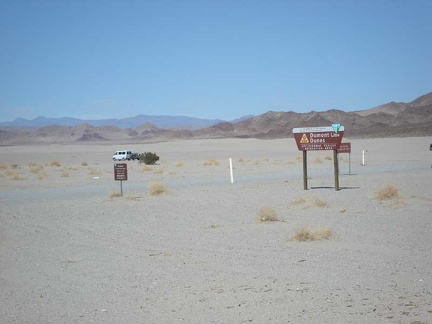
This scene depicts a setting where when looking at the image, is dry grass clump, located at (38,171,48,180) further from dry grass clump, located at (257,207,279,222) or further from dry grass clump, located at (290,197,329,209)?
dry grass clump, located at (257,207,279,222)

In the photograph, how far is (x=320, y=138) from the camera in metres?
23.6

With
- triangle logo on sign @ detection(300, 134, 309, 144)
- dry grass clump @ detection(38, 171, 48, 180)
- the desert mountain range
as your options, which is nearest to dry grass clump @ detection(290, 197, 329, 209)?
triangle logo on sign @ detection(300, 134, 309, 144)

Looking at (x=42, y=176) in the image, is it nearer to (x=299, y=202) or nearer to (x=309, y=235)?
(x=299, y=202)

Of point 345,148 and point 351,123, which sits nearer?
point 345,148

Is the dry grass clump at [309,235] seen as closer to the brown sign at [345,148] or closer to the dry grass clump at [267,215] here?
the dry grass clump at [267,215]

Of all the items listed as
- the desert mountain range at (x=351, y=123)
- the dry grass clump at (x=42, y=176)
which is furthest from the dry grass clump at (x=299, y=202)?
the desert mountain range at (x=351, y=123)

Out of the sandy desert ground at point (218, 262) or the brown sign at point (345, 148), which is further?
the brown sign at point (345, 148)

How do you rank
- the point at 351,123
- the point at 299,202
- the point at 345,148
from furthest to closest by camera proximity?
the point at 351,123 → the point at 345,148 → the point at 299,202

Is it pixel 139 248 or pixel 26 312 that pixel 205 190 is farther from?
pixel 26 312

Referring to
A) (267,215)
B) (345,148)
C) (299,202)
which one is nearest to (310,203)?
(299,202)

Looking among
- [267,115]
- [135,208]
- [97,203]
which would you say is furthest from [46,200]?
[267,115]

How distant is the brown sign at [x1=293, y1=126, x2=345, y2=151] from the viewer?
23.2m

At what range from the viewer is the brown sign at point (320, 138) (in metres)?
23.2

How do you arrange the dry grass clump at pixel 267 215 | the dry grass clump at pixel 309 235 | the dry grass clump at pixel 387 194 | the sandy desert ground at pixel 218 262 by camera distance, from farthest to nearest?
→ the dry grass clump at pixel 387 194 < the dry grass clump at pixel 267 215 < the dry grass clump at pixel 309 235 < the sandy desert ground at pixel 218 262
